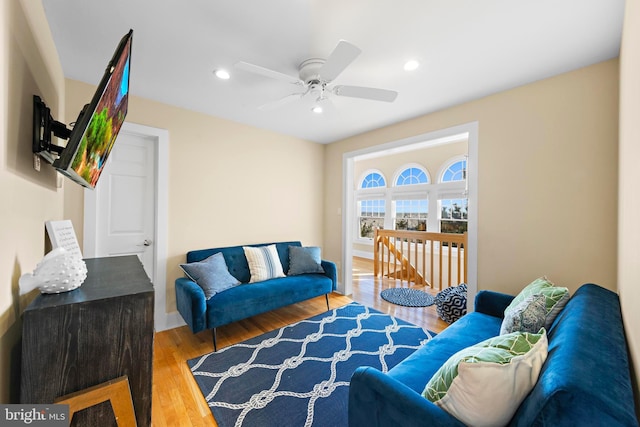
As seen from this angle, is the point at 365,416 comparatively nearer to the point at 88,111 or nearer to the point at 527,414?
the point at 527,414

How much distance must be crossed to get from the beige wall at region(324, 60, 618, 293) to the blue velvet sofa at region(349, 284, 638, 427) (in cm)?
73

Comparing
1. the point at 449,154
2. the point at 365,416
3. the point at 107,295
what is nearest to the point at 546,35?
the point at 365,416

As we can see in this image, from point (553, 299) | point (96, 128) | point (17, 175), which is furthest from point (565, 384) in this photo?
point (17, 175)

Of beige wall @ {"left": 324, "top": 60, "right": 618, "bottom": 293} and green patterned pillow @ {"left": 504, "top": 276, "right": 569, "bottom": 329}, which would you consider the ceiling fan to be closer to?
beige wall @ {"left": 324, "top": 60, "right": 618, "bottom": 293}

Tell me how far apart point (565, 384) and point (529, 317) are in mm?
933

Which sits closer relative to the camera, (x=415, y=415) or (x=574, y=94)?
(x=415, y=415)

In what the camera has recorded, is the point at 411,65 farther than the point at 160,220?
No

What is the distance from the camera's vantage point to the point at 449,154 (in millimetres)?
5430

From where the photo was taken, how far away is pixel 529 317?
1.40 m

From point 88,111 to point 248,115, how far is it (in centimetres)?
227

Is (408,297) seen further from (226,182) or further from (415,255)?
(226,182)

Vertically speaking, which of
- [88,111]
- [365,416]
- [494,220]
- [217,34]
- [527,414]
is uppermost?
[217,34]

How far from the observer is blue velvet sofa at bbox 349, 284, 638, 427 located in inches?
24.6

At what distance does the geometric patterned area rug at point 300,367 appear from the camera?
161 cm
